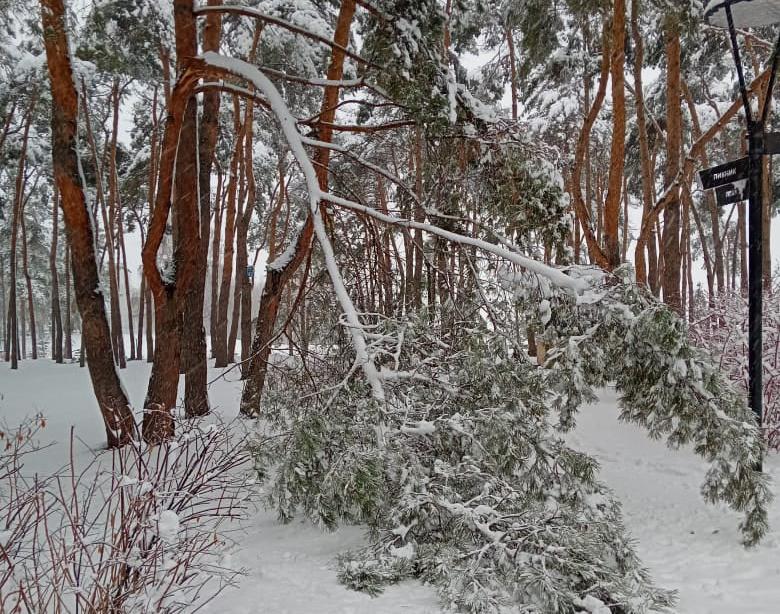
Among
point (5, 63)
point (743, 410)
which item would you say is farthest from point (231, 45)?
point (743, 410)

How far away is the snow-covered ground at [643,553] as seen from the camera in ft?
8.74

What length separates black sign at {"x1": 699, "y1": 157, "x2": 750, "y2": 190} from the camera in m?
4.00

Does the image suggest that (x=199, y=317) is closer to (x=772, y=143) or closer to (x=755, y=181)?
(x=755, y=181)

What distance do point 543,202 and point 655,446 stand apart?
3.57m

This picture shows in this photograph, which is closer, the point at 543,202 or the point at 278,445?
the point at 278,445

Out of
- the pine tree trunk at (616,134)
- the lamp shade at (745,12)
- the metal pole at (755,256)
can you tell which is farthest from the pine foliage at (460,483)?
the pine tree trunk at (616,134)

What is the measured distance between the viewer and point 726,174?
411 cm

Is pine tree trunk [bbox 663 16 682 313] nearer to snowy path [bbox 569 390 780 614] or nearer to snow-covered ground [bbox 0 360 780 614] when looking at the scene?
snow-covered ground [bbox 0 360 780 614]

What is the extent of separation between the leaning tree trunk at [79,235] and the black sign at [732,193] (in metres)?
5.35

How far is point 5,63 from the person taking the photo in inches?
458

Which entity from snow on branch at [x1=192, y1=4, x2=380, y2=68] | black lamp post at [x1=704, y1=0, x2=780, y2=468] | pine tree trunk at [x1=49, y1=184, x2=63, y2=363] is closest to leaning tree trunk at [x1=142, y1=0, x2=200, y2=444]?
snow on branch at [x1=192, y1=4, x2=380, y2=68]

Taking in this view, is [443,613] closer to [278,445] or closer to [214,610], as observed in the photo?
[214,610]

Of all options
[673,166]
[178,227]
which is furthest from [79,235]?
[673,166]

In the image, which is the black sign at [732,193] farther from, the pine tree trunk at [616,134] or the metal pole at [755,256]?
the pine tree trunk at [616,134]
